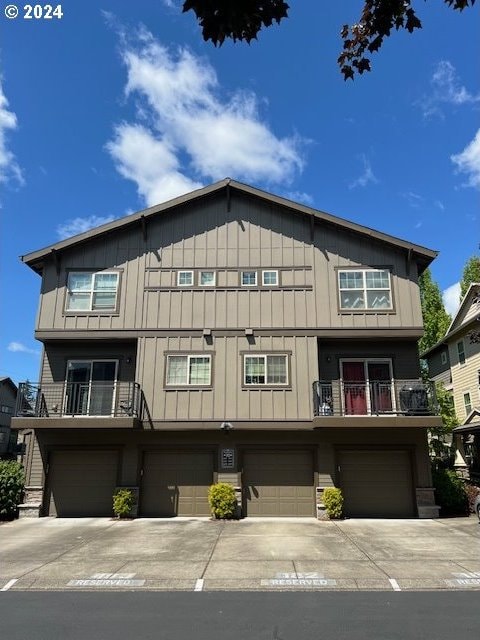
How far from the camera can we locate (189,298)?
1650cm

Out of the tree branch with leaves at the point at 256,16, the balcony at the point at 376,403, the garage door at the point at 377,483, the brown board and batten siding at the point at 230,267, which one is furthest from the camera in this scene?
the brown board and batten siding at the point at 230,267

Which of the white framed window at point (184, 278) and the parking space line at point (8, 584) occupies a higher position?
the white framed window at point (184, 278)

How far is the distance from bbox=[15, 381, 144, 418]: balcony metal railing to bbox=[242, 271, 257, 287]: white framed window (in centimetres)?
483

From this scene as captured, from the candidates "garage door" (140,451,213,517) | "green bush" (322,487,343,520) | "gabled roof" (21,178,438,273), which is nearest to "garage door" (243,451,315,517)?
"green bush" (322,487,343,520)

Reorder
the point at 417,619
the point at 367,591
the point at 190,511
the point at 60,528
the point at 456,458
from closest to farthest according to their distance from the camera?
the point at 417,619
the point at 367,591
the point at 60,528
the point at 190,511
the point at 456,458

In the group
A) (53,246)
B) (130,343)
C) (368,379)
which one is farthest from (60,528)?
(368,379)

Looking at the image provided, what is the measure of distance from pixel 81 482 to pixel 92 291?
613 cm

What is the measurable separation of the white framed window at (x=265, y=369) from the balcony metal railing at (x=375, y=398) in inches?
47.4

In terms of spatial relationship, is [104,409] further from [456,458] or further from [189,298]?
[456,458]

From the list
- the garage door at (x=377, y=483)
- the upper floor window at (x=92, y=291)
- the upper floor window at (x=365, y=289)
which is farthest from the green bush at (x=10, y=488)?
the upper floor window at (x=365, y=289)

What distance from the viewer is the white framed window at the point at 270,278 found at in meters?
16.6

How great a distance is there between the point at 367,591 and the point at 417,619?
132 cm

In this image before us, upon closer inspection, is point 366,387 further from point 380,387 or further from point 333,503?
point 333,503

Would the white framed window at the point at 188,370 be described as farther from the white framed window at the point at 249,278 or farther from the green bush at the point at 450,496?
the green bush at the point at 450,496
